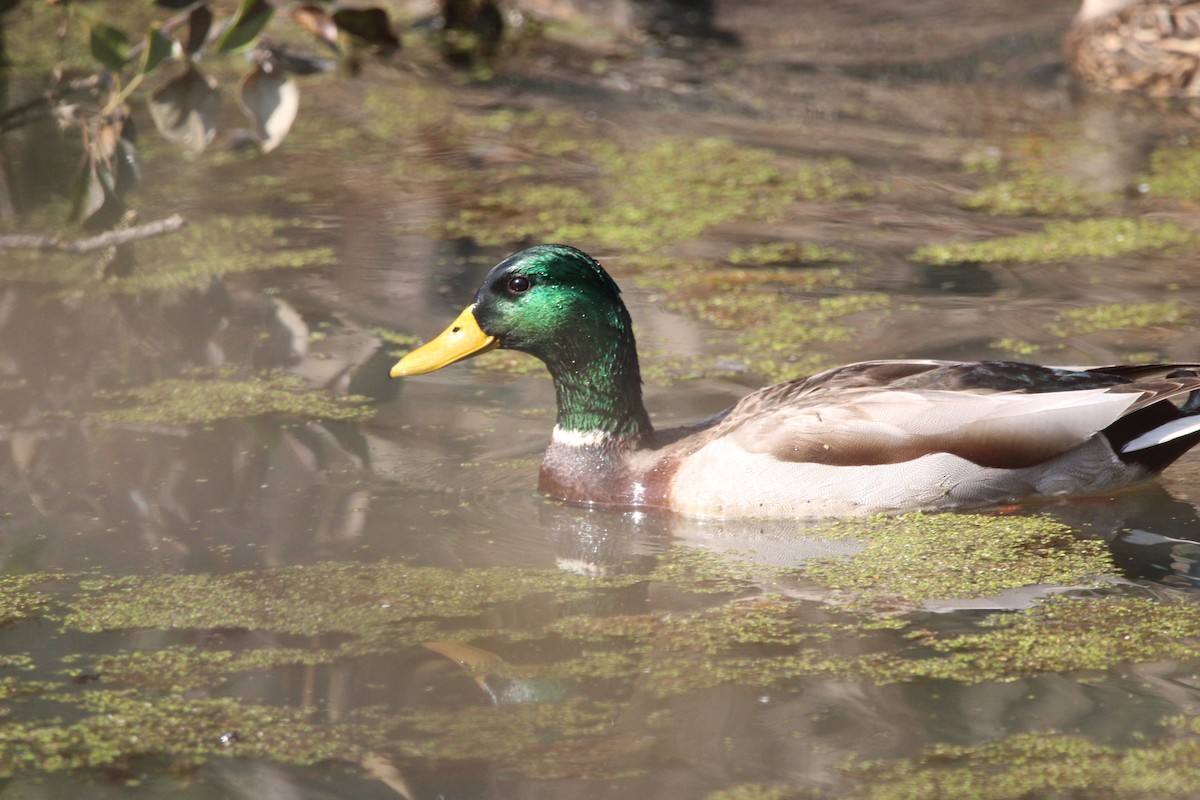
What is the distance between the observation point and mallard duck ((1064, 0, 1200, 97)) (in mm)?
10375

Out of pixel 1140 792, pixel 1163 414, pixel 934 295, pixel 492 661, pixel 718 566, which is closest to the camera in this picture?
pixel 1140 792

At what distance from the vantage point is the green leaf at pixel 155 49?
208 inches

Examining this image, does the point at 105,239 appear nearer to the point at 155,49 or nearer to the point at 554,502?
the point at 155,49

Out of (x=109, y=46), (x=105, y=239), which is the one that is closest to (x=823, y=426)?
(x=109, y=46)

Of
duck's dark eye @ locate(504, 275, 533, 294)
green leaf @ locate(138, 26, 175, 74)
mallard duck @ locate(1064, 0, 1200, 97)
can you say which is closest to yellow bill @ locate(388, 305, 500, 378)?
duck's dark eye @ locate(504, 275, 533, 294)

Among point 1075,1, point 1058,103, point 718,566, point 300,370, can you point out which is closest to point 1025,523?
point 718,566

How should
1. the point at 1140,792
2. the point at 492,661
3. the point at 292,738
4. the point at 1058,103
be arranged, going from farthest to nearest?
the point at 1058,103 → the point at 492,661 → the point at 292,738 → the point at 1140,792

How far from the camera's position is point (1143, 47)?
34.5 feet

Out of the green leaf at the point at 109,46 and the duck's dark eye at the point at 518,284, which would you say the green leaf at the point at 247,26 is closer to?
the green leaf at the point at 109,46

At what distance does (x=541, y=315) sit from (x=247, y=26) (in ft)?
4.49

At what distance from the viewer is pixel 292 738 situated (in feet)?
12.5

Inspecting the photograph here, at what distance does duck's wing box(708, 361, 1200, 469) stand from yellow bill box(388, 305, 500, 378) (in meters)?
0.90

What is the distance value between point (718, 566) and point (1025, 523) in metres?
1.00

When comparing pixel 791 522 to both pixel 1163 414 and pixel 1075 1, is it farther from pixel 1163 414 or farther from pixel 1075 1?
pixel 1075 1
